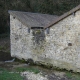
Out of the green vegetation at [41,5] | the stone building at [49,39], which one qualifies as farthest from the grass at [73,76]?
the green vegetation at [41,5]

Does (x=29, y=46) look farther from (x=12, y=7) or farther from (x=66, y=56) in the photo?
(x=12, y=7)

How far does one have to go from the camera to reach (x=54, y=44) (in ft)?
39.2

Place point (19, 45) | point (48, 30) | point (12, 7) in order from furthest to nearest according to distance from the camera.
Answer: point (12, 7)
point (19, 45)
point (48, 30)

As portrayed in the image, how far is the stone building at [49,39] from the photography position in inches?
430

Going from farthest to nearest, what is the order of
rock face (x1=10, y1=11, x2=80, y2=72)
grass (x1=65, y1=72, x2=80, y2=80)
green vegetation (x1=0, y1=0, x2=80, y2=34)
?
green vegetation (x1=0, y1=0, x2=80, y2=34) → rock face (x1=10, y1=11, x2=80, y2=72) → grass (x1=65, y1=72, x2=80, y2=80)

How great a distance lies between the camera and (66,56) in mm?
11320

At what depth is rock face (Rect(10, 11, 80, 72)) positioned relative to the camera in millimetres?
10906

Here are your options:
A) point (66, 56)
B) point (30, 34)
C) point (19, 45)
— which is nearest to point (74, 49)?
point (66, 56)

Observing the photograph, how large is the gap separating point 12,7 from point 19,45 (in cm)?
1150

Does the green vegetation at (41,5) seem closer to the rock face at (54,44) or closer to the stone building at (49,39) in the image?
the stone building at (49,39)

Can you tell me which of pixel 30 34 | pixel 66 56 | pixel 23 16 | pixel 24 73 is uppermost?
pixel 23 16

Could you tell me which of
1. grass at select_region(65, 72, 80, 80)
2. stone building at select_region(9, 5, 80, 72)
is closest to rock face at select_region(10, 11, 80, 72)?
stone building at select_region(9, 5, 80, 72)

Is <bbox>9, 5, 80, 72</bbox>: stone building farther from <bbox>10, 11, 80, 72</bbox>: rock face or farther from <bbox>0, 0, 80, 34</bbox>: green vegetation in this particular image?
<bbox>0, 0, 80, 34</bbox>: green vegetation

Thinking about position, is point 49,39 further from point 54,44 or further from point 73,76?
point 73,76
